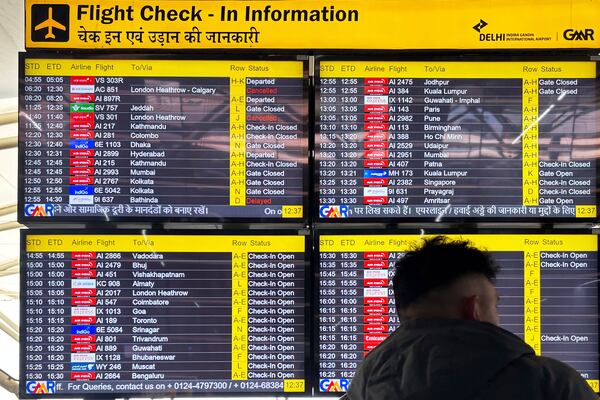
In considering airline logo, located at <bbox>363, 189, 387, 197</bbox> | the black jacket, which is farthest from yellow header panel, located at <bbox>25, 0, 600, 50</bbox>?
the black jacket

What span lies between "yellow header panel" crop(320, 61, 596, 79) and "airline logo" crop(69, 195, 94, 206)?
1211mm

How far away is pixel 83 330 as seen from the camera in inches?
108

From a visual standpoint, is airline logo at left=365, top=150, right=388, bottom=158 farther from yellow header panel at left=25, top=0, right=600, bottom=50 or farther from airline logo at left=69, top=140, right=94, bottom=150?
airline logo at left=69, top=140, right=94, bottom=150

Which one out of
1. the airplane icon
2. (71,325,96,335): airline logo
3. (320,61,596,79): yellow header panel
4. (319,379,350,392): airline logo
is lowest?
(319,379,350,392): airline logo

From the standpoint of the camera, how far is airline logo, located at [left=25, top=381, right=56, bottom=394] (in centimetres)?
271

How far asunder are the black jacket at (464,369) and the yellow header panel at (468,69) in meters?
1.54

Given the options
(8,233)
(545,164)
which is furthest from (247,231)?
(8,233)

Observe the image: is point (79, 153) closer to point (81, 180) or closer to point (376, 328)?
point (81, 180)

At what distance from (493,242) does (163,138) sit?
1466 millimetres

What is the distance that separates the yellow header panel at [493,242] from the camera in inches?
109

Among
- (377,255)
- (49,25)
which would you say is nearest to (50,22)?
(49,25)

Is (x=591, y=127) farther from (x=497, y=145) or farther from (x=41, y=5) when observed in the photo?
(x=41, y=5)

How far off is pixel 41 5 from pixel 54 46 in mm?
188

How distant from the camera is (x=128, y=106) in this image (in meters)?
2.79
